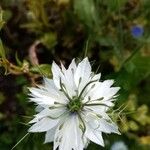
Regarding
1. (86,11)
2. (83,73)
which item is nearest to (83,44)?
(86,11)

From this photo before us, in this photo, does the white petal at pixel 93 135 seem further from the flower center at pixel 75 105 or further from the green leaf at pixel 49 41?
the green leaf at pixel 49 41

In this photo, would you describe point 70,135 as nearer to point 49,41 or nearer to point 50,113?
point 50,113

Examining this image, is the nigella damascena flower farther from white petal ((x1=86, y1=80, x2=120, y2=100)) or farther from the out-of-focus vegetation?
the out-of-focus vegetation

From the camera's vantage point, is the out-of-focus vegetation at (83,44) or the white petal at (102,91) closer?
the white petal at (102,91)

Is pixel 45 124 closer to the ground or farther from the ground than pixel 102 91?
closer to the ground

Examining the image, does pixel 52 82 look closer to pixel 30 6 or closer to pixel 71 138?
pixel 71 138

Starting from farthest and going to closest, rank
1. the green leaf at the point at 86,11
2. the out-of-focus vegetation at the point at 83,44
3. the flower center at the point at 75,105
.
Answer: the green leaf at the point at 86,11 < the out-of-focus vegetation at the point at 83,44 < the flower center at the point at 75,105

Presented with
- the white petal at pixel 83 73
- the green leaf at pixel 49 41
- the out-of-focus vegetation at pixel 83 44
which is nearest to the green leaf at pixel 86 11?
the out-of-focus vegetation at pixel 83 44

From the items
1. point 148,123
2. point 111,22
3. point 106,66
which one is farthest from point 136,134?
point 111,22
